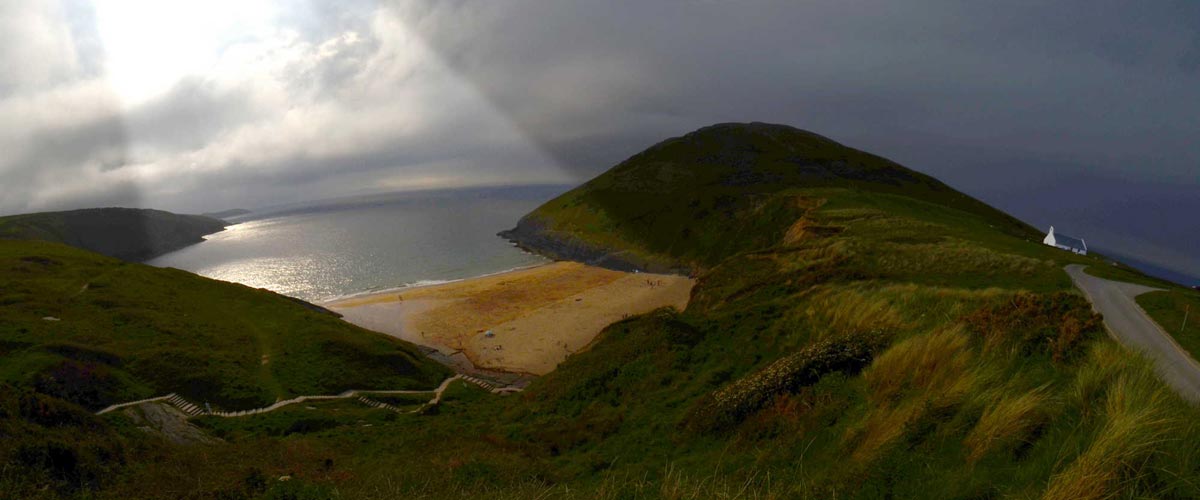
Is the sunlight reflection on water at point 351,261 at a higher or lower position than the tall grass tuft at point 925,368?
lower

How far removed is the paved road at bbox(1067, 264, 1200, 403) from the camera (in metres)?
11.0

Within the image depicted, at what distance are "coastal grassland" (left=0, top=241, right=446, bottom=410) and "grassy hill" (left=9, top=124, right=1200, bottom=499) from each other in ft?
24.4

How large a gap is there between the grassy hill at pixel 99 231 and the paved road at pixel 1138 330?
8230 inches

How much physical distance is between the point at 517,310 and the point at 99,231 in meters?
191

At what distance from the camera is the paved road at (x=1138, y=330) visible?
1105 centimetres

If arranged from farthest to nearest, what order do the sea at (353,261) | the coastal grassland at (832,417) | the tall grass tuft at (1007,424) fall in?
1. the sea at (353,261)
2. the tall grass tuft at (1007,424)
3. the coastal grassland at (832,417)

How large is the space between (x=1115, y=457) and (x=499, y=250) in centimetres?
12735

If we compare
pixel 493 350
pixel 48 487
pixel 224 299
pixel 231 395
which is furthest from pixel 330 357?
pixel 48 487

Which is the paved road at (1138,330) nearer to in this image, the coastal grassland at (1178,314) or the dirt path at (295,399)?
the coastal grassland at (1178,314)

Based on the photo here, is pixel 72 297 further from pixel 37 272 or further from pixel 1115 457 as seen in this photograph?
pixel 1115 457

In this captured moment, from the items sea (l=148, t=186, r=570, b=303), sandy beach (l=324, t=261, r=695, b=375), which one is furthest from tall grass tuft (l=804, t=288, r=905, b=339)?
sea (l=148, t=186, r=570, b=303)

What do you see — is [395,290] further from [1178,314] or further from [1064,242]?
[1064,242]

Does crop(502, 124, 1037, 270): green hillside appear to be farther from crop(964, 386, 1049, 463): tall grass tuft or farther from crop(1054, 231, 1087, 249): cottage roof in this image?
crop(964, 386, 1049, 463): tall grass tuft

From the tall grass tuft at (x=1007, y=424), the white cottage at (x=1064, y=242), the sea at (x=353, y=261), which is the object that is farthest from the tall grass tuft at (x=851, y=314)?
the sea at (x=353, y=261)
